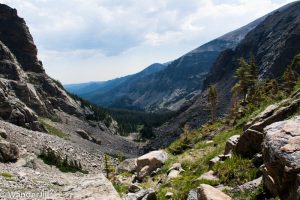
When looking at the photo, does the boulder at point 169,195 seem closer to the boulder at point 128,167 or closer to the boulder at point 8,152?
the boulder at point 128,167

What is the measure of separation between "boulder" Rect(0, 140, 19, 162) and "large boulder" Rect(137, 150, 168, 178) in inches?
1206

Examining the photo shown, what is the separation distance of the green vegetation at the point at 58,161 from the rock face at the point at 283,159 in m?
60.1

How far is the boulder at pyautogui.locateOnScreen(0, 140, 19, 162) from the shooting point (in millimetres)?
57469

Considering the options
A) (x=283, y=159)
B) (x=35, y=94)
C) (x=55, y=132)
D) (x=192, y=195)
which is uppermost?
(x=35, y=94)

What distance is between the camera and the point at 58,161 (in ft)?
244

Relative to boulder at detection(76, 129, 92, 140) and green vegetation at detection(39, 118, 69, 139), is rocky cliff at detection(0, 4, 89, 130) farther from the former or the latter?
boulder at detection(76, 129, 92, 140)

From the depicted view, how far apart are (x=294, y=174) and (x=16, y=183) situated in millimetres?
28809

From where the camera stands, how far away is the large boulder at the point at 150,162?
111ft

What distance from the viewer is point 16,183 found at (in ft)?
114

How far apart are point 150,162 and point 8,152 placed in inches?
1299

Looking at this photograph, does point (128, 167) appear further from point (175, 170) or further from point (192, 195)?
point (192, 195)

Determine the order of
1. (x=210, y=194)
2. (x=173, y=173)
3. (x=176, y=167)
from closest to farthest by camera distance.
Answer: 1. (x=210, y=194)
2. (x=173, y=173)
3. (x=176, y=167)

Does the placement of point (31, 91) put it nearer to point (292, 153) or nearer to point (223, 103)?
point (223, 103)

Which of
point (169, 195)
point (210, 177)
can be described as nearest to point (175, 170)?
point (169, 195)
